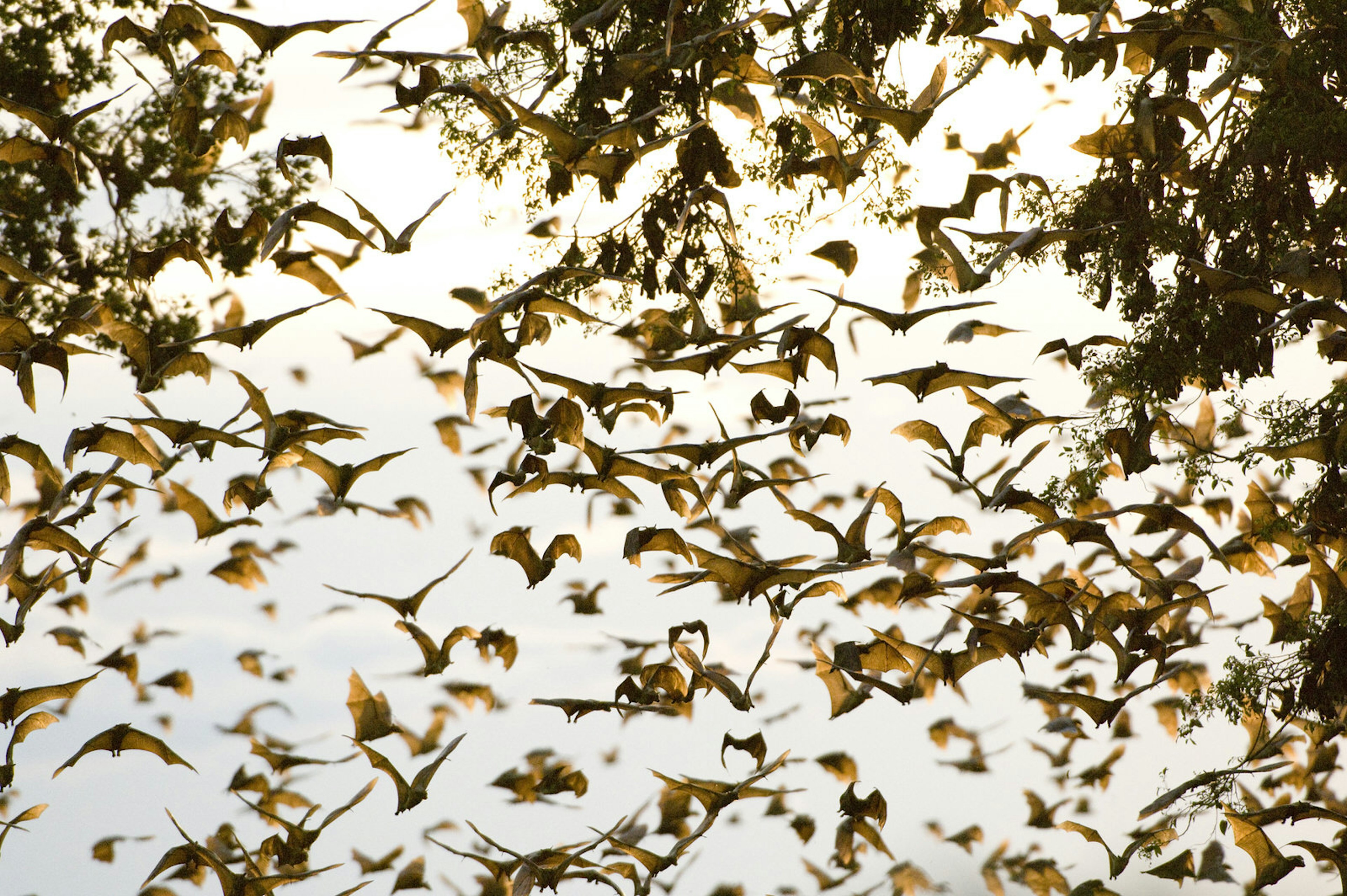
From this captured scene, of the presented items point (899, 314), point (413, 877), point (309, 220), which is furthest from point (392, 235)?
point (413, 877)

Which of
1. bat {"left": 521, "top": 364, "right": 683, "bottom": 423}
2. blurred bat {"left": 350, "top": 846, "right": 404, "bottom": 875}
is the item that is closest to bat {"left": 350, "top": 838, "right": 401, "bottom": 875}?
blurred bat {"left": 350, "top": 846, "right": 404, "bottom": 875}

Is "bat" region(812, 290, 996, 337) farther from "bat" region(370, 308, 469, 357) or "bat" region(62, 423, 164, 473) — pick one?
"bat" region(62, 423, 164, 473)

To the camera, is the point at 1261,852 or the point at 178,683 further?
the point at 178,683

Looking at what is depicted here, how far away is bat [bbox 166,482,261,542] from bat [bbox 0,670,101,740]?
1.37 m

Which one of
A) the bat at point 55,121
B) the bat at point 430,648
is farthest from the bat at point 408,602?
the bat at point 55,121

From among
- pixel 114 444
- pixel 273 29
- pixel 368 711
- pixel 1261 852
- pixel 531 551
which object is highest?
pixel 273 29

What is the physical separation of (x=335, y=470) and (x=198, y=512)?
1.35 metres

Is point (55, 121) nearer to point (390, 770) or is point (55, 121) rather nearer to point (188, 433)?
point (188, 433)

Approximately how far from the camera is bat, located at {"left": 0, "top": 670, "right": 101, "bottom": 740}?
6277 millimetres

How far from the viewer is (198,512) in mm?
7613

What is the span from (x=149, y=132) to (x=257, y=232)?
482cm

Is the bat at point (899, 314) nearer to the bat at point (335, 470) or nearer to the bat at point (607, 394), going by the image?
the bat at point (607, 394)

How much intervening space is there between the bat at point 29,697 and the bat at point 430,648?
1682 millimetres

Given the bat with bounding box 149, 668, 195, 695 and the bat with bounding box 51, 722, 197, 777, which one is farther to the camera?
the bat with bounding box 149, 668, 195, 695
